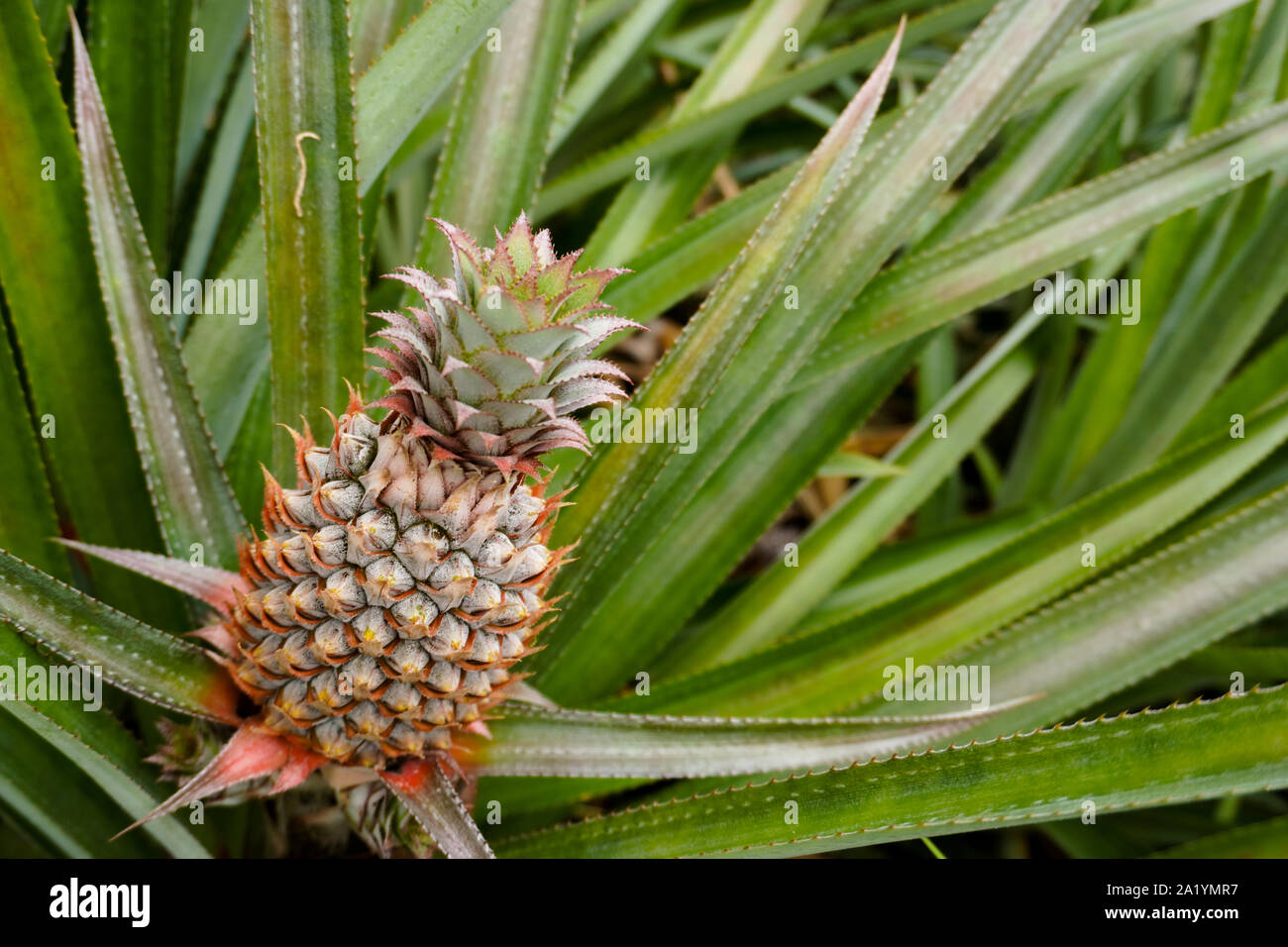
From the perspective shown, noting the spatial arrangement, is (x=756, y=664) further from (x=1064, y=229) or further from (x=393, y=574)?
(x=1064, y=229)

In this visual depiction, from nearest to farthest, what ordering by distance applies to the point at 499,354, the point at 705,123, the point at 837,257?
the point at 499,354 < the point at 837,257 < the point at 705,123

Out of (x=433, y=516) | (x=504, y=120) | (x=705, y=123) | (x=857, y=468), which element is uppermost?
(x=705, y=123)

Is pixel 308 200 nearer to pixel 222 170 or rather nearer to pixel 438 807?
pixel 222 170

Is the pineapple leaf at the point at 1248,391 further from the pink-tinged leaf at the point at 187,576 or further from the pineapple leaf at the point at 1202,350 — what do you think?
the pink-tinged leaf at the point at 187,576

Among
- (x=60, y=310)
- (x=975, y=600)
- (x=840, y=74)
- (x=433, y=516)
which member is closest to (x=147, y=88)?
(x=60, y=310)
